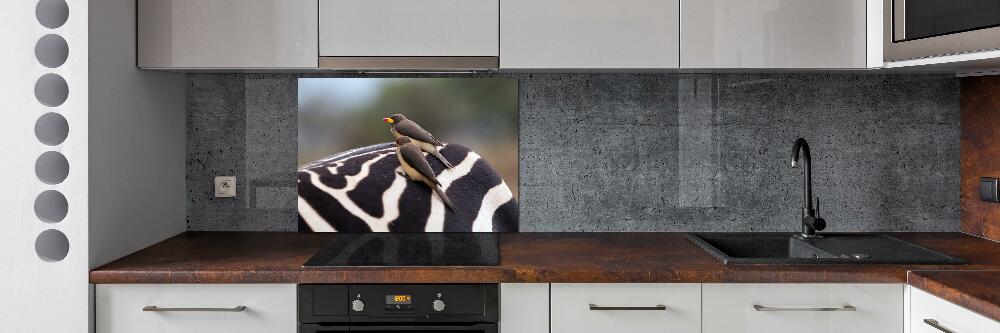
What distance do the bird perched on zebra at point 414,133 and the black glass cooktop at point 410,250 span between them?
299 millimetres

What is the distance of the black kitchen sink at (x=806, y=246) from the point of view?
219cm

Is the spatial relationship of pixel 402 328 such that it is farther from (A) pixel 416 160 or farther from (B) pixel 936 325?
(B) pixel 936 325

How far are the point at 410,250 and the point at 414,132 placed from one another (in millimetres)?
528

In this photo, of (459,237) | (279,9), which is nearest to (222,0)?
(279,9)

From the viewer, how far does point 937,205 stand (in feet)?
8.45

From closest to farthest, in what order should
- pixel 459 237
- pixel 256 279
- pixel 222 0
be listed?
1. pixel 256 279
2. pixel 222 0
3. pixel 459 237

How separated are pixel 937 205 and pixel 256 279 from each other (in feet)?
7.43

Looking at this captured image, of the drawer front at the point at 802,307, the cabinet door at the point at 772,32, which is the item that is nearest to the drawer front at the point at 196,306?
the drawer front at the point at 802,307

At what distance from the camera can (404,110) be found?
2551mm
